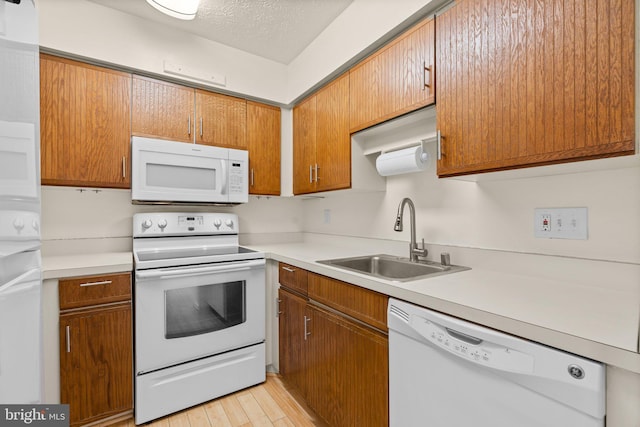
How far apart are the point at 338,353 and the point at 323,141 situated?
4.50ft

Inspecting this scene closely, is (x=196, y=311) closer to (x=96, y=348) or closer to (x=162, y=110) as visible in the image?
(x=96, y=348)

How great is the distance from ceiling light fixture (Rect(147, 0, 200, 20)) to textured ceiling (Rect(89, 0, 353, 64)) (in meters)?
0.11

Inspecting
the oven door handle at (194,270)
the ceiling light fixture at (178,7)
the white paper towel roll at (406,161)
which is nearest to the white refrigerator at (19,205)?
the oven door handle at (194,270)

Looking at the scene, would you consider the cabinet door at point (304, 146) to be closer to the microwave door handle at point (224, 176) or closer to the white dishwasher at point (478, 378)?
the microwave door handle at point (224, 176)

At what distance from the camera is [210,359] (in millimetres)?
1788

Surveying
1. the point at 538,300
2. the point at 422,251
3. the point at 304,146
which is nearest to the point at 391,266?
the point at 422,251

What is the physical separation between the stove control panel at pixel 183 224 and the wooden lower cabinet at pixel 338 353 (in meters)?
0.76

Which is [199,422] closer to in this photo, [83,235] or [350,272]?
[350,272]

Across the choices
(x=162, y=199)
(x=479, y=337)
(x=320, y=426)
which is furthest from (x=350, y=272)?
(x=162, y=199)

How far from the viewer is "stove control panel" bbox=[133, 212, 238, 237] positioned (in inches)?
80.6

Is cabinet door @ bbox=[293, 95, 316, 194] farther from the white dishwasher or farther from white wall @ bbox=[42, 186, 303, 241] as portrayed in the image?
the white dishwasher

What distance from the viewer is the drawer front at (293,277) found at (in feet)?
5.65

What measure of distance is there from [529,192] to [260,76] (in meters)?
2.06

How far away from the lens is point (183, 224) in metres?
2.17
